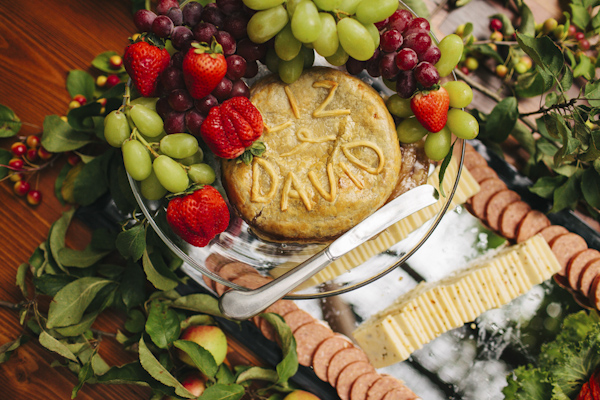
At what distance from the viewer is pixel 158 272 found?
152 cm

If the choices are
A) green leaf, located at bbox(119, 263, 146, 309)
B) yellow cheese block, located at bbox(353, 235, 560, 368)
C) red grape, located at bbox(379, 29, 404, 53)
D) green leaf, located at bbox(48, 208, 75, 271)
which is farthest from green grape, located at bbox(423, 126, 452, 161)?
green leaf, located at bbox(48, 208, 75, 271)

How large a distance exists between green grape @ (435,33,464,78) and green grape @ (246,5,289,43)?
0.47m

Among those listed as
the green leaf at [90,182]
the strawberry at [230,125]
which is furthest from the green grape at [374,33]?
the green leaf at [90,182]

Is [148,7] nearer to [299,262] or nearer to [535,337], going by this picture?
[299,262]

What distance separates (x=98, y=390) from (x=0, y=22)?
1.49 metres

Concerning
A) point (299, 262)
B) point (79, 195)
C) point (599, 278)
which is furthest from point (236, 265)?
point (599, 278)

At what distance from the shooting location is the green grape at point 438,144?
1285 mm

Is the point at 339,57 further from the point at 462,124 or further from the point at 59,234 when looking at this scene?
the point at 59,234

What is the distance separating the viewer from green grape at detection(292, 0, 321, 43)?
1091 mm

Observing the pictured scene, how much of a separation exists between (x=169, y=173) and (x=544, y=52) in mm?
1201

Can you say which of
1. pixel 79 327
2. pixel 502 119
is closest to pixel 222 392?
pixel 79 327

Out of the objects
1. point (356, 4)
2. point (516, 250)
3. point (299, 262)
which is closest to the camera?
point (356, 4)

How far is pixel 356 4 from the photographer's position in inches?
47.0

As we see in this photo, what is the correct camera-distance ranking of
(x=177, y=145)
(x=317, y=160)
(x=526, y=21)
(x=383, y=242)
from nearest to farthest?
(x=177, y=145)
(x=317, y=160)
(x=383, y=242)
(x=526, y=21)
